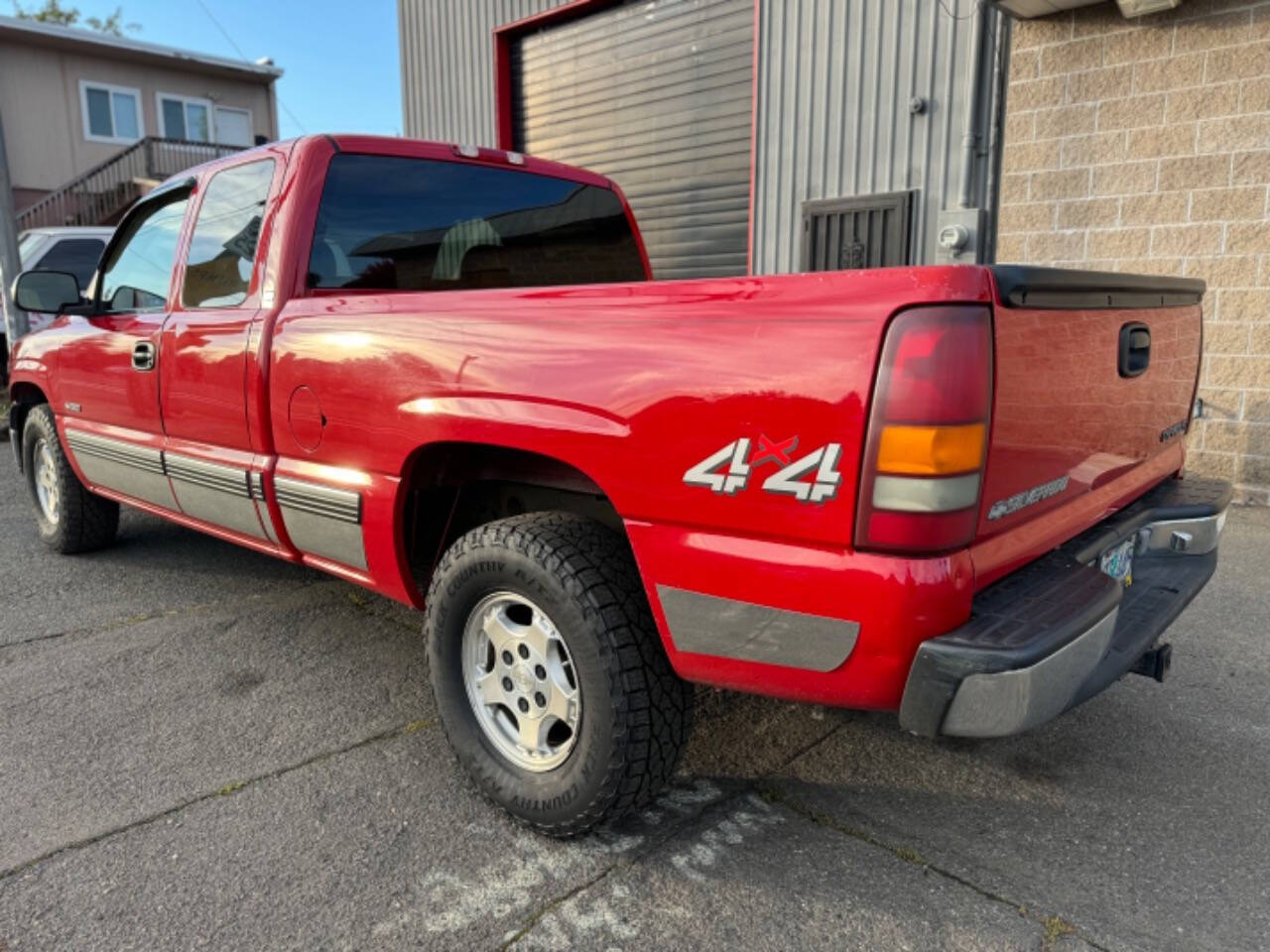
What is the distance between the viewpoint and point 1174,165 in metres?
5.76

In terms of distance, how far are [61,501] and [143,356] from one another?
1.55 meters

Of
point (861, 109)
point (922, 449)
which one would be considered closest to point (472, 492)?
point (922, 449)

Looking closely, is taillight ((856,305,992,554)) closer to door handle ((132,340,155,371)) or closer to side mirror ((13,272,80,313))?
door handle ((132,340,155,371))

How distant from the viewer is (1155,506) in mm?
2660

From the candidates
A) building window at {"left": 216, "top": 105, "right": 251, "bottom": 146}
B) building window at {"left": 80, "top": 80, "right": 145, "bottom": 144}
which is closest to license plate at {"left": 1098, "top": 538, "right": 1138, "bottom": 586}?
building window at {"left": 80, "top": 80, "right": 145, "bottom": 144}

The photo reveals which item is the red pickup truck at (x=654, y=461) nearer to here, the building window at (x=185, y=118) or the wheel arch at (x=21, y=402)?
the wheel arch at (x=21, y=402)

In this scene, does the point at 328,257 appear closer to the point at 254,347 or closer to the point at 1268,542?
the point at 254,347

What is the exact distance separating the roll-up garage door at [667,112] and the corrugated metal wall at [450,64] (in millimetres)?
654

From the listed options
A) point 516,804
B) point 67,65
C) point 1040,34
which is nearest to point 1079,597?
point 516,804

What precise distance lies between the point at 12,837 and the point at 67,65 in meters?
25.6

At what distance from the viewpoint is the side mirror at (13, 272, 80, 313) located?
413cm

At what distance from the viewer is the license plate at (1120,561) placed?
2.34 m

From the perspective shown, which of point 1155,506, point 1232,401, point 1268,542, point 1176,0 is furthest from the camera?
point 1232,401

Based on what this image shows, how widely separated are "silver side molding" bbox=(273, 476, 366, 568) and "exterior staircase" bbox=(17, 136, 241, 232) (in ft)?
70.8
